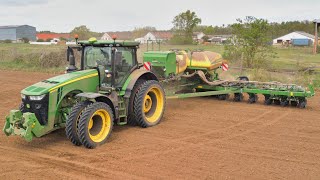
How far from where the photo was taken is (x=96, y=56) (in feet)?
27.8

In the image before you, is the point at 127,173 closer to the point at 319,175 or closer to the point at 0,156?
the point at 0,156

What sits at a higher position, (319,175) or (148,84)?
(148,84)

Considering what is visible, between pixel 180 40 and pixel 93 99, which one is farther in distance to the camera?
pixel 180 40

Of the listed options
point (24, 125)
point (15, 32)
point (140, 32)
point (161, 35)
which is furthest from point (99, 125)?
point (15, 32)

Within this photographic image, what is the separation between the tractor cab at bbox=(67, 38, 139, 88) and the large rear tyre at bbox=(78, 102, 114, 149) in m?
0.85

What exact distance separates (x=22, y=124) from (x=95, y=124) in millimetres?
1371

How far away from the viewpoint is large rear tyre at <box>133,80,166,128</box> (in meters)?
8.64

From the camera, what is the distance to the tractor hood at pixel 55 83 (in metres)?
7.27

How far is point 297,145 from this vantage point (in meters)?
7.55

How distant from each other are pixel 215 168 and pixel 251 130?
2.74m

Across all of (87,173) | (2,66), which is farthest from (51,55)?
(87,173)

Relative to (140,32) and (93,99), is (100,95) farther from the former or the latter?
(140,32)

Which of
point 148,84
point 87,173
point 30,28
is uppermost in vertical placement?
point 30,28

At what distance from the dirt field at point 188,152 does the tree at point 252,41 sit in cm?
853
